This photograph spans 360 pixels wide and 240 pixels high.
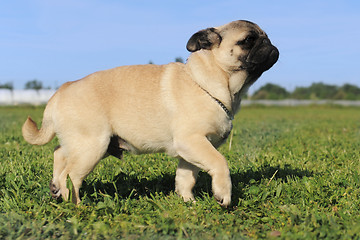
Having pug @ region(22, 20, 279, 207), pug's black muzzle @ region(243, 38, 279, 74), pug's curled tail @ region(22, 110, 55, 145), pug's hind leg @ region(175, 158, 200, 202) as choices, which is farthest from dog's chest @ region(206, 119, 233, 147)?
pug's curled tail @ region(22, 110, 55, 145)

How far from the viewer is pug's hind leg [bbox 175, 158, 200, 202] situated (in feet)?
13.0

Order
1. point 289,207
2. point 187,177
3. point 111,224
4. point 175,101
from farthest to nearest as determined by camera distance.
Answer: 1. point 187,177
2. point 175,101
3. point 289,207
4. point 111,224

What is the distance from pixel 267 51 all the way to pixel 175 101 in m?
0.98

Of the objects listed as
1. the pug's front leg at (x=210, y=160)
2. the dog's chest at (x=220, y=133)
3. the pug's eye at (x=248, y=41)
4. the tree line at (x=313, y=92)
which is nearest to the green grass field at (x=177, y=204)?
the pug's front leg at (x=210, y=160)

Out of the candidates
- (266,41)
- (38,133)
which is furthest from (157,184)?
(266,41)

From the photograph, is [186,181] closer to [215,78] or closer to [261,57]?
[215,78]

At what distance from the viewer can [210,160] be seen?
3.34m

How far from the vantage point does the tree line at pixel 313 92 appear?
46.4m

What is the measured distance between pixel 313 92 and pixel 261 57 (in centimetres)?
4704

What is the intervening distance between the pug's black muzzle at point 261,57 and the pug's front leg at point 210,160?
0.85 m

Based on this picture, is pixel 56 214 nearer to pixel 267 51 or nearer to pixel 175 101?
pixel 175 101

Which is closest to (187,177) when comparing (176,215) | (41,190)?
(176,215)

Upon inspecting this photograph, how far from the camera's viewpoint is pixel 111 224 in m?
3.12

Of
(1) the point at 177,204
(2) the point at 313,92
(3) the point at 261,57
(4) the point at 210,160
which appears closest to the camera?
(4) the point at 210,160
